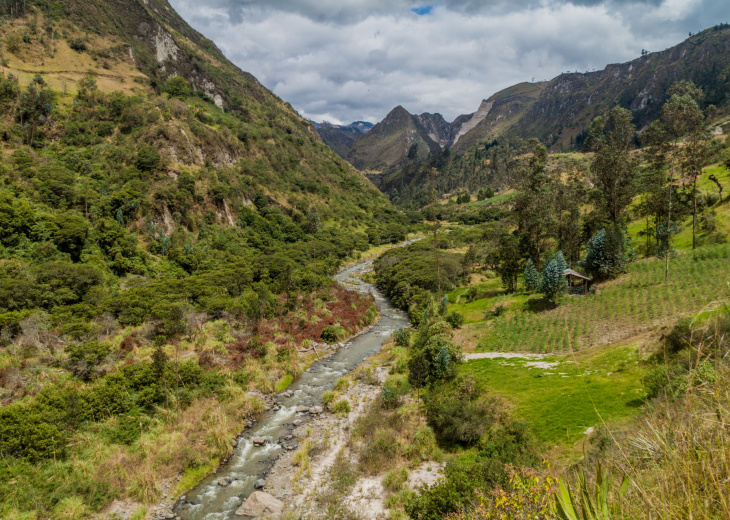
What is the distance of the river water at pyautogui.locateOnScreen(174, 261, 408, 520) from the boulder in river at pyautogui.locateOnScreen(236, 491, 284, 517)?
41 cm

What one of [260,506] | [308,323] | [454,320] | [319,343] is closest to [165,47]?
[308,323]

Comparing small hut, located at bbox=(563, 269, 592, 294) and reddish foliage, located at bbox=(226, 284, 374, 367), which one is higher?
small hut, located at bbox=(563, 269, 592, 294)

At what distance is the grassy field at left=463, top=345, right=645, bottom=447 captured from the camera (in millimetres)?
14742

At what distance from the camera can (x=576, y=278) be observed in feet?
122

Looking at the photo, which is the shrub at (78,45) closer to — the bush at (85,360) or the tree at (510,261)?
the bush at (85,360)

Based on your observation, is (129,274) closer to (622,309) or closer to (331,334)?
(331,334)

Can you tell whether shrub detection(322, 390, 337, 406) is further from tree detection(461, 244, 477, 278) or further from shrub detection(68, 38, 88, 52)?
shrub detection(68, 38, 88, 52)

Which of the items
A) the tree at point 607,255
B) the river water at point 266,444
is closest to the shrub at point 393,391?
the river water at point 266,444

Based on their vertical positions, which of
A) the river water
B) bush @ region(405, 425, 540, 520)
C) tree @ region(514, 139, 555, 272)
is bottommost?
the river water

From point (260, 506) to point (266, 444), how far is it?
5.51 metres

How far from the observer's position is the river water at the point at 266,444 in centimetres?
1617

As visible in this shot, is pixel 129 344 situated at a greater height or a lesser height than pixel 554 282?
lesser

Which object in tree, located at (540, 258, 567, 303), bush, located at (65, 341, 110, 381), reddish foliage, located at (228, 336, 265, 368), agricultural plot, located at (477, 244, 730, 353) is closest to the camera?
bush, located at (65, 341, 110, 381)

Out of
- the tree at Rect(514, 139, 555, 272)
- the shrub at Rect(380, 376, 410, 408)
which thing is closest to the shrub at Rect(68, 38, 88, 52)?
the tree at Rect(514, 139, 555, 272)
